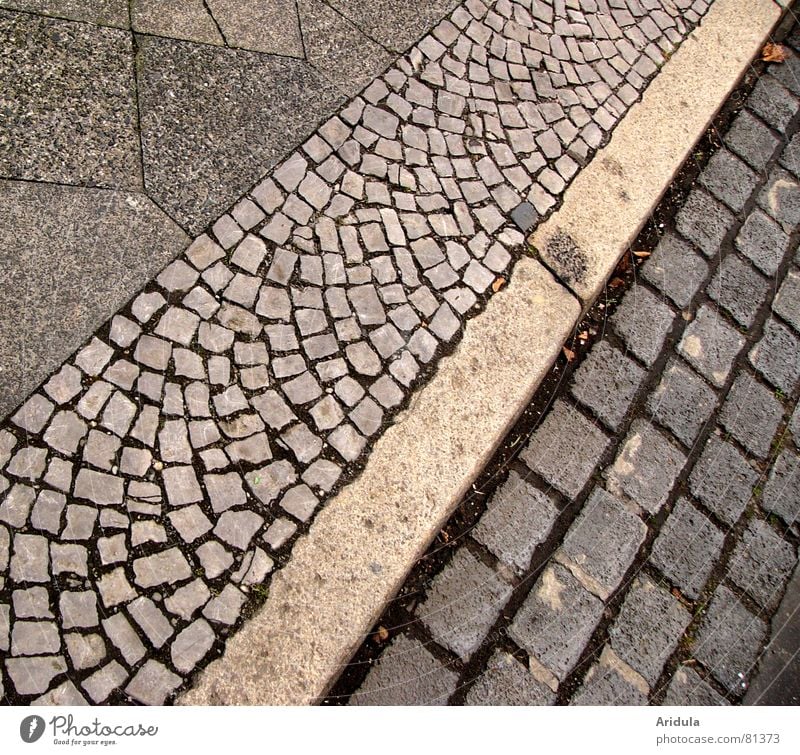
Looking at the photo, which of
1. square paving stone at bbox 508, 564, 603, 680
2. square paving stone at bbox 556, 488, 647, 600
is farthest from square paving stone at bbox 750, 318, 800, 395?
square paving stone at bbox 508, 564, 603, 680

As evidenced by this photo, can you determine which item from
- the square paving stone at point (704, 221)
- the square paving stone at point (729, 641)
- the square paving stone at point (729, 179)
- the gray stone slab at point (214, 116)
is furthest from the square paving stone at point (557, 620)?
the square paving stone at point (729, 179)

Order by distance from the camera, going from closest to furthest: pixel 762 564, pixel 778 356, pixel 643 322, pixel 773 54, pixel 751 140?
1. pixel 762 564
2. pixel 643 322
3. pixel 778 356
4. pixel 751 140
5. pixel 773 54

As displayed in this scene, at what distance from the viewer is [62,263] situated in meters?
2.88

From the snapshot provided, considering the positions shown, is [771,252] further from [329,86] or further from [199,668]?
[199,668]

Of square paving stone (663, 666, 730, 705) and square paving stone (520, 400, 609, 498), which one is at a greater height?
square paving stone (520, 400, 609, 498)

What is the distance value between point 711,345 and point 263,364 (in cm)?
224

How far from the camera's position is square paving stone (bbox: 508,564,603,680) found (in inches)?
108

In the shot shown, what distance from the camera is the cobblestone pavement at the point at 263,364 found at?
2418 mm

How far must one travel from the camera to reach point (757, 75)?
4.62 metres

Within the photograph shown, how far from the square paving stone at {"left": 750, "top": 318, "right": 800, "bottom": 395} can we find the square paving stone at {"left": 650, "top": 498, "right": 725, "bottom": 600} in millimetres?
919

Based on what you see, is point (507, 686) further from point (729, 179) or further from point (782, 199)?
point (782, 199)
